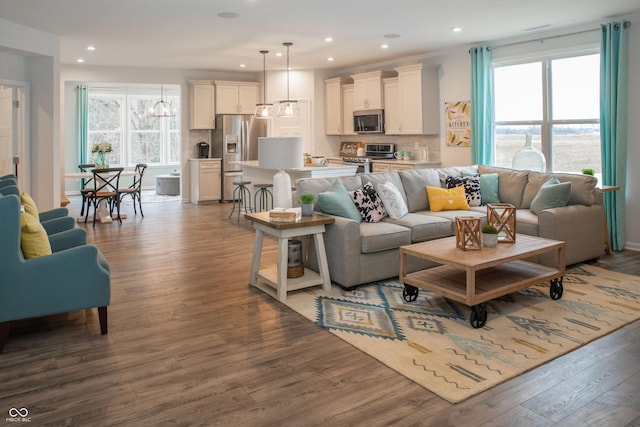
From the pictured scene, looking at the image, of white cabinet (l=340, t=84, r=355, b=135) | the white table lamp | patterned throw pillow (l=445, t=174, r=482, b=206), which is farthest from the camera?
white cabinet (l=340, t=84, r=355, b=135)

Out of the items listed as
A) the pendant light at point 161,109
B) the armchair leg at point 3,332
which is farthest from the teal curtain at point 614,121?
the pendant light at point 161,109

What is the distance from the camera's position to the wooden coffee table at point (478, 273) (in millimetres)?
3584

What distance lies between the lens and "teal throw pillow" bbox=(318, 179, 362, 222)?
4684 mm

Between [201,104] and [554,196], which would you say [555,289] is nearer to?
[554,196]

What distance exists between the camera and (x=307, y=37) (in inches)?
277

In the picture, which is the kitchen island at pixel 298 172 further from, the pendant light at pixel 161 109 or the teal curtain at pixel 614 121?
the pendant light at pixel 161 109

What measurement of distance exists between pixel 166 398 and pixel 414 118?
21.4ft

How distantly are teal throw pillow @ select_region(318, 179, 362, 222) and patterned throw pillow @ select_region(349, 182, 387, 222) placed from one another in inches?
2.8

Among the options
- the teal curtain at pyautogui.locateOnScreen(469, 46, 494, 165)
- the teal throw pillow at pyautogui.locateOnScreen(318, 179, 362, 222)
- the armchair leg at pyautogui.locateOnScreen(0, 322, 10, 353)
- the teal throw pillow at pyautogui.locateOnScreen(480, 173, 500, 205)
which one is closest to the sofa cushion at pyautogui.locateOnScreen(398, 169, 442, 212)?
the teal throw pillow at pyautogui.locateOnScreen(480, 173, 500, 205)

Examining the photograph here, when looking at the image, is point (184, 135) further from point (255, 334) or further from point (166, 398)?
point (166, 398)

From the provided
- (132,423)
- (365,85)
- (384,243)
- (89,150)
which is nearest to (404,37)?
(365,85)

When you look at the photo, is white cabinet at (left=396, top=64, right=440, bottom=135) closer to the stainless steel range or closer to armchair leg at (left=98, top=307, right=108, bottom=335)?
the stainless steel range

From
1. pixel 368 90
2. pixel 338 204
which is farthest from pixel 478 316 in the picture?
pixel 368 90

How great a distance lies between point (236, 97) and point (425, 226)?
669cm
